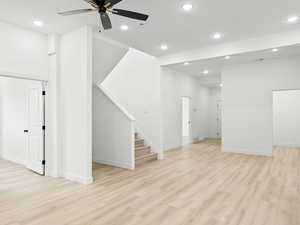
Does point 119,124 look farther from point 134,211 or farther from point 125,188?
point 134,211

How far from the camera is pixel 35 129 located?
4594mm

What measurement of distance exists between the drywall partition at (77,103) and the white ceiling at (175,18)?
15.6 inches

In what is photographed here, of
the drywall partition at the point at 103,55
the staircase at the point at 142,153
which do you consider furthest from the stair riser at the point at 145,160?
the drywall partition at the point at 103,55

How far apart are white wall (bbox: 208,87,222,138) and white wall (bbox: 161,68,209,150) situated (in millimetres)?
1333

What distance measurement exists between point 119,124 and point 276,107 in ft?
23.8

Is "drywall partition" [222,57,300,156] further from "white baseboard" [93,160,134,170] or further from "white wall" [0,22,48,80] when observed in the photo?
"white wall" [0,22,48,80]

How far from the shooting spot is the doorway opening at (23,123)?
4.47 m

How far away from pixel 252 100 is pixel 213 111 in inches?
173

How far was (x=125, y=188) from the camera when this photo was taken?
3666 millimetres

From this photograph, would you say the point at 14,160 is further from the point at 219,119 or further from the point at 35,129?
the point at 219,119

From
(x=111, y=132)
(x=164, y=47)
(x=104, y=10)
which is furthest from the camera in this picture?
(x=164, y=47)

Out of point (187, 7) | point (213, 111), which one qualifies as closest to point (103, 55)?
point (187, 7)

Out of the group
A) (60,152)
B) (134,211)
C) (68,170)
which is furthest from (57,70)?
(134,211)

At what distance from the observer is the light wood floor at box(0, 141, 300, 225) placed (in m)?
2.60
